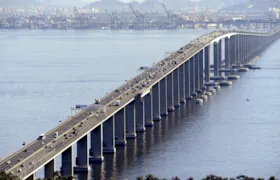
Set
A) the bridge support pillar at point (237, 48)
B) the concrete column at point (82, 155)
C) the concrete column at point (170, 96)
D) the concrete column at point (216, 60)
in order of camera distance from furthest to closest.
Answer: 1. the bridge support pillar at point (237, 48)
2. the concrete column at point (216, 60)
3. the concrete column at point (170, 96)
4. the concrete column at point (82, 155)

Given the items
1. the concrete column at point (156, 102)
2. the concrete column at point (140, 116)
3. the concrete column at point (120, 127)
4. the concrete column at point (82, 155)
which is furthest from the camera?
the concrete column at point (156, 102)

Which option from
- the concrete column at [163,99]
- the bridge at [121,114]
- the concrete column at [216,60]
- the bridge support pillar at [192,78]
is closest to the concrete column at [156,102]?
the bridge at [121,114]

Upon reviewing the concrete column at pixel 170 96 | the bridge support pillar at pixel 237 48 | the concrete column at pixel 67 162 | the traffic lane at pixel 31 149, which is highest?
the traffic lane at pixel 31 149

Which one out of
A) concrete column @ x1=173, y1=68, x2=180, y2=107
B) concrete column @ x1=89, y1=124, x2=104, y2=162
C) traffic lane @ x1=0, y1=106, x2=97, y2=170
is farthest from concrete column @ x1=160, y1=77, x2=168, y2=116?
traffic lane @ x1=0, y1=106, x2=97, y2=170

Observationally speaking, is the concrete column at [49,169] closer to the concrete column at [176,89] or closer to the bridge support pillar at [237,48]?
the concrete column at [176,89]

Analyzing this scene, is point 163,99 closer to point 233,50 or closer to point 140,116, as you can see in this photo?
point 140,116

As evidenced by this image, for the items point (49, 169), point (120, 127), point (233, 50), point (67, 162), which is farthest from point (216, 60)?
point (49, 169)
